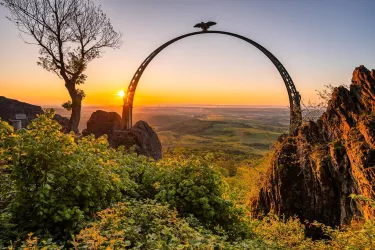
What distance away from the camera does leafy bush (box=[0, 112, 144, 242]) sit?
6.27m

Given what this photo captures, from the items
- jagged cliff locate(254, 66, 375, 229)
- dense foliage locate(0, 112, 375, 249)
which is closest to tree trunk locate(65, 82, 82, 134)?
dense foliage locate(0, 112, 375, 249)

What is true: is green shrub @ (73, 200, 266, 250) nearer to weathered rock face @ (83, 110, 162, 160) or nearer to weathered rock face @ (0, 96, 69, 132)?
weathered rock face @ (83, 110, 162, 160)

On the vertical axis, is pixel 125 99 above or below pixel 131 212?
above

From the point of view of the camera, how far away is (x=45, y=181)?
652cm

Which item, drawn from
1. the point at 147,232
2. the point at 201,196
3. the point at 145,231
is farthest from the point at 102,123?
the point at 147,232

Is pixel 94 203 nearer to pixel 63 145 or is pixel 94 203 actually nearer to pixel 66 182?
pixel 66 182

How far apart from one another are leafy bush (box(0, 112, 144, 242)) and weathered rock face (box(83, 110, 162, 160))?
1275cm

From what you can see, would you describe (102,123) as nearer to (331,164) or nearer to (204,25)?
(204,25)

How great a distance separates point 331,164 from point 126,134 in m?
15.1

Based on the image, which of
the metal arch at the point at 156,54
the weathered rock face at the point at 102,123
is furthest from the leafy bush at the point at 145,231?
the weathered rock face at the point at 102,123

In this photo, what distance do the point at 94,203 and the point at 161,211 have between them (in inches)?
72.9

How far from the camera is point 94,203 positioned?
24.4 ft

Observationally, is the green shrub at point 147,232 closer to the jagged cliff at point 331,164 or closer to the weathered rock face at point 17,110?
the jagged cliff at point 331,164

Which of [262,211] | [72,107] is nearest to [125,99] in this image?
[72,107]
